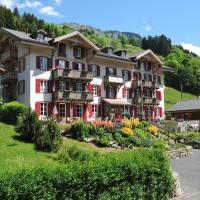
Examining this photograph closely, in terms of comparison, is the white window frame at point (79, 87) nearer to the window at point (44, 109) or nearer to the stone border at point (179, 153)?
the window at point (44, 109)

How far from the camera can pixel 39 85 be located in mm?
46438

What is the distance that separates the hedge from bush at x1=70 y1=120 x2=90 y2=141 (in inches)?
622

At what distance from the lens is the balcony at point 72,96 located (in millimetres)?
47062

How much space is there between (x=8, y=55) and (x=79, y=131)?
22.3m

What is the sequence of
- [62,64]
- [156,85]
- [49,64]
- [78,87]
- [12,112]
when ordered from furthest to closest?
[156,85] < [78,87] < [62,64] < [49,64] < [12,112]

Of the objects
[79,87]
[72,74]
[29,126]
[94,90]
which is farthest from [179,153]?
[94,90]

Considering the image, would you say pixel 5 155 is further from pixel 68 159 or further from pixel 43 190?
pixel 43 190

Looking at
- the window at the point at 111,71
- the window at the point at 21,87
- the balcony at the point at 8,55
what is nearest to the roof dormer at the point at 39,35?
the balcony at the point at 8,55

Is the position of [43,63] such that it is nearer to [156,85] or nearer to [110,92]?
[110,92]

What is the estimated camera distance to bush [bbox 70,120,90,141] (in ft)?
107

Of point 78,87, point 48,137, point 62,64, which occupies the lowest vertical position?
point 48,137

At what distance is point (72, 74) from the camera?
159 ft

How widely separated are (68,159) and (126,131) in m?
13.8

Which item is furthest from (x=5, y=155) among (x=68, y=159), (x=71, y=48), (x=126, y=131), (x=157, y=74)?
(x=157, y=74)
